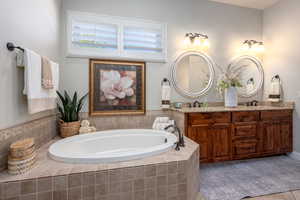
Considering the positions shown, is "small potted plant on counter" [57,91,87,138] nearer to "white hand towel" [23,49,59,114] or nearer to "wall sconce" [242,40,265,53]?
"white hand towel" [23,49,59,114]

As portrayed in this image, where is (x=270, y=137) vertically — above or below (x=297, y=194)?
above

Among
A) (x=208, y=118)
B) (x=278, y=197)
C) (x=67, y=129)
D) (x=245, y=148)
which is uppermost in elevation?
(x=208, y=118)

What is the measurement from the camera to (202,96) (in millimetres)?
2984

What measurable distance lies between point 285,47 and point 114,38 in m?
3.14

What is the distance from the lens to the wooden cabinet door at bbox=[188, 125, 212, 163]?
2320 mm

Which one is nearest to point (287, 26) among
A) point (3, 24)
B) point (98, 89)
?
point (98, 89)

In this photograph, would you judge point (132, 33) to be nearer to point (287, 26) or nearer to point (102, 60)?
point (102, 60)

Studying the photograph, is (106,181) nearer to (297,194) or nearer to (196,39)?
(297,194)

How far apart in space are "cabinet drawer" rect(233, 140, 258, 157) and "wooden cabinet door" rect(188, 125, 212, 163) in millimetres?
465

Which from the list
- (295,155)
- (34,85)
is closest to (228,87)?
(295,155)

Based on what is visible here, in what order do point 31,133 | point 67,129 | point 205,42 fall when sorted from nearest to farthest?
point 31,133
point 67,129
point 205,42

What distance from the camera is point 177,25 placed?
2.84m

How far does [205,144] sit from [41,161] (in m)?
2.07

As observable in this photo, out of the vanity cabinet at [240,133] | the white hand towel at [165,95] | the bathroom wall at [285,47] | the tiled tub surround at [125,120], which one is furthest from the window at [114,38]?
the bathroom wall at [285,47]
